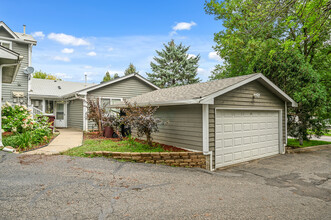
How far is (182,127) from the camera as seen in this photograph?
25.2ft

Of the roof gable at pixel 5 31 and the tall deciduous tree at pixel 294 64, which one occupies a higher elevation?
the roof gable at pixel 5 31

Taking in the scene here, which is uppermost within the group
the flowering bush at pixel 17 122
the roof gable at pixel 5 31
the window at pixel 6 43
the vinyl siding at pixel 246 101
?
the roof gable at pixel 5 31

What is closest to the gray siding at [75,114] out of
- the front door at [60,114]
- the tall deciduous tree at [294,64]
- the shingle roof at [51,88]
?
the front door at [60,114]

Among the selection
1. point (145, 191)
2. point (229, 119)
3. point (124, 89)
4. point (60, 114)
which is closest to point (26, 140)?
point (145, 191)

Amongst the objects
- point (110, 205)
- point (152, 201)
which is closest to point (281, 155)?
point (152, 201)

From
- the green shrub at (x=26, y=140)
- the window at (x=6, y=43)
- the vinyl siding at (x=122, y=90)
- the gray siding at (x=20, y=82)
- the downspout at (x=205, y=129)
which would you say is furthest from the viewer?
the vinyl siding at (x=122, y=90)

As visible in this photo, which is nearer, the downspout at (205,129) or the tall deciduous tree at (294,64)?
the downspout at (205,129)

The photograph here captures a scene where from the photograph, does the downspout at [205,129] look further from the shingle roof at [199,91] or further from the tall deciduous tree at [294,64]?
the tall deciduous tree at [294,64]

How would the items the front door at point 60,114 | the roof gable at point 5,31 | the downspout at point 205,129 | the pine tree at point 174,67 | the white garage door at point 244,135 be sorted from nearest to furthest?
the downspout at point 205,129 < the white garage door at point 244,135 < the roof gable at point 5,31 < the front door at point 60,114 < the pine tree at point 174,67

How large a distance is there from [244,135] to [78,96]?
10.1 metres

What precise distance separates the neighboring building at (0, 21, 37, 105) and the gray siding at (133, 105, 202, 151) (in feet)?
34.0

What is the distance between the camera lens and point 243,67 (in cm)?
1543

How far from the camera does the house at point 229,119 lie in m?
6.93

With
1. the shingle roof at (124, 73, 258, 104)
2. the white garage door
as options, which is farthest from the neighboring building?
the white garage door
